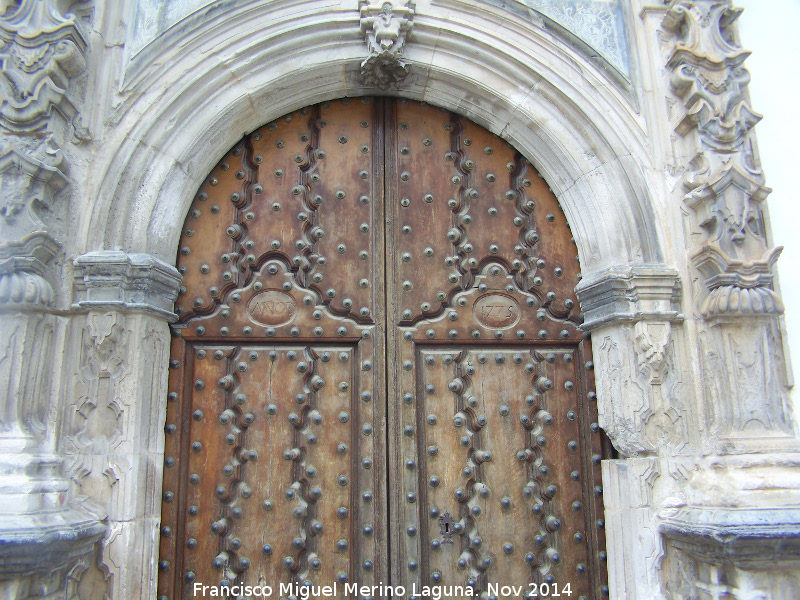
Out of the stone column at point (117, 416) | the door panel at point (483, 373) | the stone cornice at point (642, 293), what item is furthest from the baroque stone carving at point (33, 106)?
the stone cornice at point (642, 293)

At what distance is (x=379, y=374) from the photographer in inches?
102

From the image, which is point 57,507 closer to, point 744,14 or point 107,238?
point 107,238

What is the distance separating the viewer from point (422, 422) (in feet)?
8.41

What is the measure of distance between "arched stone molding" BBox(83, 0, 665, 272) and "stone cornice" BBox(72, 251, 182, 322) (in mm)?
127

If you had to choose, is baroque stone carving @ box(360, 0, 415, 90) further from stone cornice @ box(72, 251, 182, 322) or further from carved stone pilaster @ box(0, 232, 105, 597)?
carved stone pilaster @ box(0, 232, 105, 597)

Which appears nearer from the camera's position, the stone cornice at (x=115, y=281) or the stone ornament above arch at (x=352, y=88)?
the stone cornice at (x=115, y=281)

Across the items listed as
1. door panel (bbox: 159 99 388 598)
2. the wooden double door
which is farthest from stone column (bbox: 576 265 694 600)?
door panel (bbox: 159 99 388 598)

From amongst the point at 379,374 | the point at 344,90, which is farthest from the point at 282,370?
the point at 344,90

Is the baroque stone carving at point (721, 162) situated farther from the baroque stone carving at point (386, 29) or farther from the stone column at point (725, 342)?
the baroque stone carving at point (386, 29)

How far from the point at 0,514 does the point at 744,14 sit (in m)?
3.41

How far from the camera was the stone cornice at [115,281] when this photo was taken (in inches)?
90.1

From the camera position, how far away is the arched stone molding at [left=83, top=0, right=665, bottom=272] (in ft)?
8.20

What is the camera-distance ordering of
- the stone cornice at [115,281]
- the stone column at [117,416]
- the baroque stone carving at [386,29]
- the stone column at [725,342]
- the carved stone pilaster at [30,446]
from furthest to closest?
the baroque stone carving at [386,29] → the stone cornice at [115,281] → the stone column at [117,416] → the stone column at [725,342] → the carved stone pilaster at [30,446]

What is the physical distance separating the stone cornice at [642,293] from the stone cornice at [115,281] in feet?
5.67
